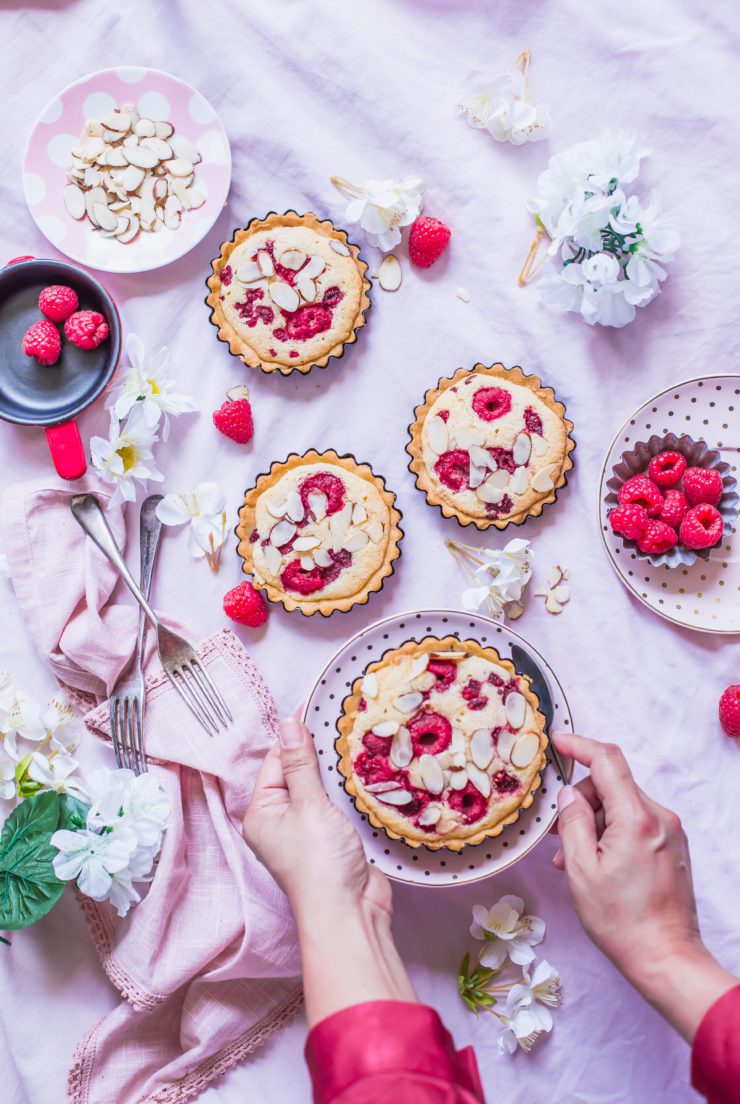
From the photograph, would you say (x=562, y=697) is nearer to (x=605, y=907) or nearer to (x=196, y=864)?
(x=605, y=907)

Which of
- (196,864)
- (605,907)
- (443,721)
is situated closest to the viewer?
(605,907)

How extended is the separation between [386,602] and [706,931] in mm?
1132

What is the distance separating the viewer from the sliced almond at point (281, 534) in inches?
91.3

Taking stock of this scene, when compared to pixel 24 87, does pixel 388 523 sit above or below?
below

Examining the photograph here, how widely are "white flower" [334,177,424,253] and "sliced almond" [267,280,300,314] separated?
9.3 inches

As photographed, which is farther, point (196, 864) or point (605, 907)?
point (196, 864)

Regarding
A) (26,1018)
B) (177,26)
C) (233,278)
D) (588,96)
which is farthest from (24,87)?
(26,1018)

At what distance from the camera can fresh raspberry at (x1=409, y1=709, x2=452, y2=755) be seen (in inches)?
85.4

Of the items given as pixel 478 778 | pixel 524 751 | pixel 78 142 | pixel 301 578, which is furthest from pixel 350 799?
pixel 78 142

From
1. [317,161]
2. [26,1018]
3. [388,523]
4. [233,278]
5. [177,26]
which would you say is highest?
[177,26]

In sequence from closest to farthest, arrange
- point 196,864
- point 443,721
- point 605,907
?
point 605,907 < point 443,721 < point 196,864

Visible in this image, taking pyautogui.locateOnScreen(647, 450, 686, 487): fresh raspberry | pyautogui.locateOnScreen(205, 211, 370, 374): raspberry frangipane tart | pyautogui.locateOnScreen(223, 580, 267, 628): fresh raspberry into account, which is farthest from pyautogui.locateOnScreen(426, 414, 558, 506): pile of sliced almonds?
pyautogui.locateOnScreen(223, 580, 267, 628): fresh raspberry

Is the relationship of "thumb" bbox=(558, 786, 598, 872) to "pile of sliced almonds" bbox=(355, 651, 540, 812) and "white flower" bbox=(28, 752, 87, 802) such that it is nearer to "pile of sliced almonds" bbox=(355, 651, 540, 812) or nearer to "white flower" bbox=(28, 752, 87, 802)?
"pile of sliced almonds" bbox=(355, 651, 540, 812)

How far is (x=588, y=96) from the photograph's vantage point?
238cm
